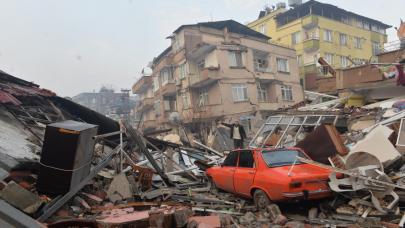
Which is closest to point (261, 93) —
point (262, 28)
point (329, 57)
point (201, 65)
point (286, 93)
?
point (286, 93)

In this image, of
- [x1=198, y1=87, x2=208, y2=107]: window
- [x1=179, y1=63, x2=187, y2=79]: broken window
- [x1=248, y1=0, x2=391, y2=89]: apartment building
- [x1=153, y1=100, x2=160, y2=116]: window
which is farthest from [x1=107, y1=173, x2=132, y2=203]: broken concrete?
[x1=248, y1=0, x2=391, y2=89]: apartment building

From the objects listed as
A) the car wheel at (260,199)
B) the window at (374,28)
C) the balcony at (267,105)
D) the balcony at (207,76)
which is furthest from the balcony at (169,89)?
the window at (374,28)

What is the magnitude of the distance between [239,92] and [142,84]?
22890 millimetres

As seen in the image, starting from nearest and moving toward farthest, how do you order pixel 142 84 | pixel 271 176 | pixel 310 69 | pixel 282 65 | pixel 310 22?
pixel 271 176
pixel 282 65
pixel 310 69
pixel 310 22
pixel 142 84

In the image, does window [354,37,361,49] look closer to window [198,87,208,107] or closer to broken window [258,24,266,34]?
broken window [258,24,266,34]

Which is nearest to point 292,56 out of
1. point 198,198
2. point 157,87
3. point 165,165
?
point 157,87

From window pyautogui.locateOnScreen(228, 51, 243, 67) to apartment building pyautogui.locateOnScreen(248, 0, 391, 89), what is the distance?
1216 centimetres

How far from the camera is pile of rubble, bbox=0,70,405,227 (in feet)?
20.0

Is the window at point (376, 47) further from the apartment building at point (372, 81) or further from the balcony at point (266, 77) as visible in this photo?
the apartment building at point (372, 81)

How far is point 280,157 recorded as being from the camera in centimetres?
884

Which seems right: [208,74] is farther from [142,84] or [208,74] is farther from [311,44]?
[142,84]

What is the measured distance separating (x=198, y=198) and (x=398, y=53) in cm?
1896

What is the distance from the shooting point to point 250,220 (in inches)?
299

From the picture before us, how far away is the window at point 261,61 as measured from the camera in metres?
35.9
